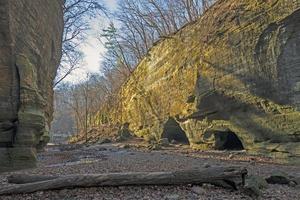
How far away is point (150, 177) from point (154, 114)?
18.1 m

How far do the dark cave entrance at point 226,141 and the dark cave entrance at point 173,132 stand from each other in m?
5.13

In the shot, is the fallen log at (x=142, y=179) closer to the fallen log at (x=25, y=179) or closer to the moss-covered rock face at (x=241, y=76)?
the fallen log at (x=25, y=179)

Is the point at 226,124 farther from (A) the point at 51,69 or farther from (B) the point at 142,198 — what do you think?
(B) the point at 142,198

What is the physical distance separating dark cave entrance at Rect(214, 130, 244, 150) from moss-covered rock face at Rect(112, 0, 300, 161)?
0.16 m

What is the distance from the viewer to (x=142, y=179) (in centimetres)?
582

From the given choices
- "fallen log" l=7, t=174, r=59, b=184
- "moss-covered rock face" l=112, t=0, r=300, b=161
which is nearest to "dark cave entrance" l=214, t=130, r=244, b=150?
"moss-covered rock face" l=112, t=0, r=300, b=161

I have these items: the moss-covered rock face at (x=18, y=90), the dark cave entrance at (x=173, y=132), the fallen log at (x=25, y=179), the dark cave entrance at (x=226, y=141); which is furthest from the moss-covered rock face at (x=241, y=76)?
the fallen log at (x=25, y=179)

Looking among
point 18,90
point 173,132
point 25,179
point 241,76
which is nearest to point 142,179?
point 25,179

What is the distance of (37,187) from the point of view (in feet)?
18.0

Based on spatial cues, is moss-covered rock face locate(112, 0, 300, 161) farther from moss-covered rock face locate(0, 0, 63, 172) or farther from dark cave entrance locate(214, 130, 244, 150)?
moss-covered rock face locate(0, 0, 63, 172)

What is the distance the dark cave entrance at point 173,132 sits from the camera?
2183 centimetres

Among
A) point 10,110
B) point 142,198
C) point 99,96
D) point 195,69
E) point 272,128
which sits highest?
point 99,96

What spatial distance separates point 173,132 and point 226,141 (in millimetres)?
6544

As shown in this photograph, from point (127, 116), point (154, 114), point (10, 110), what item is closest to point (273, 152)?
point (10, 110)
